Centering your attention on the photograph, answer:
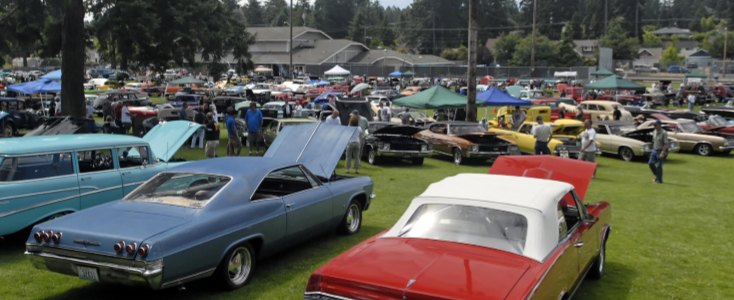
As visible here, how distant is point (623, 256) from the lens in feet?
27.3

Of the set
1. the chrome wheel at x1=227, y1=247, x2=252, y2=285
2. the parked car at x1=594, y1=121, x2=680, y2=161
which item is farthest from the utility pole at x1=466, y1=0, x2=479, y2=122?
the chrome wheel at x1=227, y1=247, x2=252, y2=285

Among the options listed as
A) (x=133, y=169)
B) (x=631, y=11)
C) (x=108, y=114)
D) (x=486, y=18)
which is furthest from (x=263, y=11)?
(x=133, y=169)

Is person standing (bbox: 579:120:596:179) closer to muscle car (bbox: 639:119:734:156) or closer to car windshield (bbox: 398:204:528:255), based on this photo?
muscle car (bbox: 639:119:734:156)

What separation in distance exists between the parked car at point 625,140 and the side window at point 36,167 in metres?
17.9

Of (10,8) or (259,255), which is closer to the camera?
(259,255)

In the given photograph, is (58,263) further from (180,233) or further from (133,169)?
(133,169)

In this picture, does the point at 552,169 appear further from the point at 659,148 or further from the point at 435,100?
the point at 435,100

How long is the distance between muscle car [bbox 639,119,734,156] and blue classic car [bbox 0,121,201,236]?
781 inches

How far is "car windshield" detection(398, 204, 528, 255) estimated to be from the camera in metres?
4.98

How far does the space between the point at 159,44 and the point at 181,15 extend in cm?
191

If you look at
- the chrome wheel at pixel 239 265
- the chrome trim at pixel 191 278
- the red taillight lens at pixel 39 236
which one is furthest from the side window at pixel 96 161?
the chrome trim at pixel 191 278

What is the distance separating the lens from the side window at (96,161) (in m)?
8.62

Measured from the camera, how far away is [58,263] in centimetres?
583

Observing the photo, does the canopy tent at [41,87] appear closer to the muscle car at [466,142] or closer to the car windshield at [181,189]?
the muscle car at [466,142]
